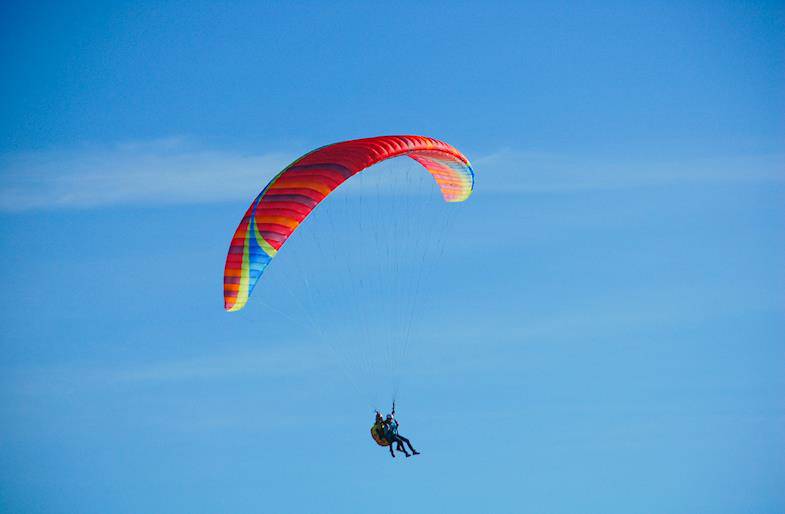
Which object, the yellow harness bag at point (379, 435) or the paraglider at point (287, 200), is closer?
the paraglider at point (287, 200)

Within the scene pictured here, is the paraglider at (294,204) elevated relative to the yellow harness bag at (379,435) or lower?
elevated

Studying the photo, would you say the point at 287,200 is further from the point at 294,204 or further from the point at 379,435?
the point at 379,435

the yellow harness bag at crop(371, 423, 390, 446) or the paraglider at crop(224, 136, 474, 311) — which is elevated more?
the paraglider at crop(224, 136, 474, 311)

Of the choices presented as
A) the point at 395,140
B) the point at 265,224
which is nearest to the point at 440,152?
the point at 395,140

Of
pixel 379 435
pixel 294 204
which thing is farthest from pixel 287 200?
pixel 379 435

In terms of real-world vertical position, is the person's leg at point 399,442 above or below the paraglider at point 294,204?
below

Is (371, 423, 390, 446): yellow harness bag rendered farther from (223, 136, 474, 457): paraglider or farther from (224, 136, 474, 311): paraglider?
(224, 136, 474, 311): paraglider

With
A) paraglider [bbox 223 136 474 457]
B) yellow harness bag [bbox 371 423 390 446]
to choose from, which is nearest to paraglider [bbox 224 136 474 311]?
paraglider [bbox 223 136 474 457]

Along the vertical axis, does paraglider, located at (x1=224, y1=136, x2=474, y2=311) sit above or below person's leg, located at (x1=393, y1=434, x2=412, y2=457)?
above

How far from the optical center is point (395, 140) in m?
46.2

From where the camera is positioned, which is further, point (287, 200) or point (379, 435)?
point (379, 435)

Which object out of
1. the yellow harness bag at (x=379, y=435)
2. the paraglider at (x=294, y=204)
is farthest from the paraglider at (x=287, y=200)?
the yellow harness bag at (x=379, y=435)

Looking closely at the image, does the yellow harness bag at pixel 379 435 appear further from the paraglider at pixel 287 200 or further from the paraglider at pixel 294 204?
the paraglider at pixel 287 200

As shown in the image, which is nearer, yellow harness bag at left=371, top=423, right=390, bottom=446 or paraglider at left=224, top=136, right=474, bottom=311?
paraglider at left=224, top=136, right=474, bottom=311
